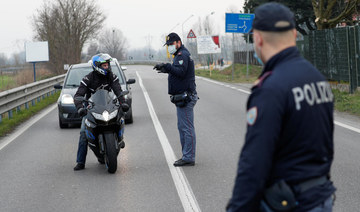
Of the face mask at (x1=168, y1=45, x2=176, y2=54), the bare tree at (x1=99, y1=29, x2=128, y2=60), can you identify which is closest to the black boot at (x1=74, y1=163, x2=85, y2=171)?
the face mask at (x1=168, y1=45, x2=176, y2=54)

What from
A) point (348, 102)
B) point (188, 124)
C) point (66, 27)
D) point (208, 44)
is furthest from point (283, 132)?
point (66, 27)

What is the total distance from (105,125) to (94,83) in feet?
2.66

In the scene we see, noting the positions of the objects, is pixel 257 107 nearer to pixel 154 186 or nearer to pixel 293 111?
pixel 293 111

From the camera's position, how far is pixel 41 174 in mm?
8508

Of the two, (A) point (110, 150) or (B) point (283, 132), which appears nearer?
(B) point (283, 132)

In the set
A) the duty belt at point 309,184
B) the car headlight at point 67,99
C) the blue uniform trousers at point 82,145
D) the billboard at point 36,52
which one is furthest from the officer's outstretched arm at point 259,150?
the billboard at point 36,52

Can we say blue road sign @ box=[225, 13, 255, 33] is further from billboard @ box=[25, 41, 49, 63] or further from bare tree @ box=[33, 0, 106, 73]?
bare tree @ box=[33, 0, 106, 73]

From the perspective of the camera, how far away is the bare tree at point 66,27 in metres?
50.4

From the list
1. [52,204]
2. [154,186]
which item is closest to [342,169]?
[154,186]

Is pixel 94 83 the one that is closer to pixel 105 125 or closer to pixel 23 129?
pixel 105 125

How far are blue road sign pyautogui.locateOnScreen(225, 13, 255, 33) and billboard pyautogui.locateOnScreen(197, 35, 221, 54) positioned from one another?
841 centimetres

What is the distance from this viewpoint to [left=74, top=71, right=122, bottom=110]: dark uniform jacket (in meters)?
8.60

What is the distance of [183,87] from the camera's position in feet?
27.6

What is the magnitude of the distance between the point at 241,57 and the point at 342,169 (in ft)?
158
